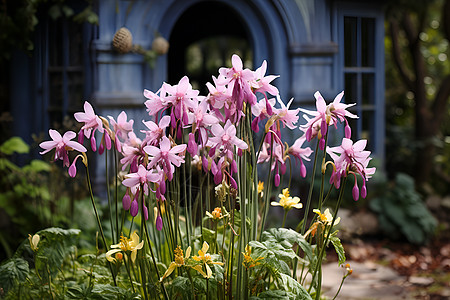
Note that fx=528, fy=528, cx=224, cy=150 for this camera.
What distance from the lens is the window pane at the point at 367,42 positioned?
132 inches

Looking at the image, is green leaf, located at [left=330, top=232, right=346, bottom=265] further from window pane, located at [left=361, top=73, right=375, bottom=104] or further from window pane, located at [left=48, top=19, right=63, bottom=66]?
window pane, located at [left=361, top=73, right=375, bottom=104]

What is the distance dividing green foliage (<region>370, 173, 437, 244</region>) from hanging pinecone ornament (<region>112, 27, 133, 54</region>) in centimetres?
210

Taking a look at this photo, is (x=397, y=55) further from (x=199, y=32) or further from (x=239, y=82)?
(x=239, y=82)

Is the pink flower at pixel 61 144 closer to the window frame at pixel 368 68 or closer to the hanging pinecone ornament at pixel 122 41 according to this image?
the hanging pinecone ornament at pixel 122 41

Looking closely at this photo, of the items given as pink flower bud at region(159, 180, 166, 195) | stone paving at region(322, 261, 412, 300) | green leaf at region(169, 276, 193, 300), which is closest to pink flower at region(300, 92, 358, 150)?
pink flower bud at region(159, 180, 166, 195)

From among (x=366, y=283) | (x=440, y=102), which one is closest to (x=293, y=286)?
(x=366, y=283)

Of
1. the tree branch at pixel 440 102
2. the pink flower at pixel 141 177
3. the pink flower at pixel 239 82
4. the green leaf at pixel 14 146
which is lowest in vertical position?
the pink flower at pixel 141 177

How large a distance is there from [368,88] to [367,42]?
31cm

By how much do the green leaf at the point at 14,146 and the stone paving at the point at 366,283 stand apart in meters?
1.72

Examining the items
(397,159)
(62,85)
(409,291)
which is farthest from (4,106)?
(397,159)

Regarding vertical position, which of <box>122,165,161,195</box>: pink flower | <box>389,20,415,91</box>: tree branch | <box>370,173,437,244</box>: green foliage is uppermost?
<box>389,20,415,91</box>: tree branch

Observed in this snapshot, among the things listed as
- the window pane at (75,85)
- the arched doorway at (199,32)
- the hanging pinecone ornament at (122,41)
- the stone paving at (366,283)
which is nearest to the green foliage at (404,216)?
the stone paving at (366,283)

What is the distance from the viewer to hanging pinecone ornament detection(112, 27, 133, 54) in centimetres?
284

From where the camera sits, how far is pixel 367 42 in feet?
11.1
